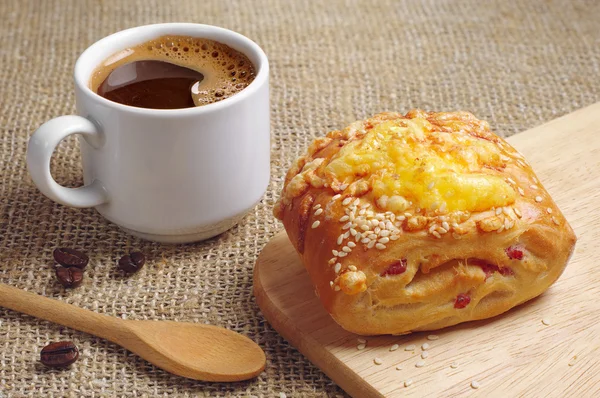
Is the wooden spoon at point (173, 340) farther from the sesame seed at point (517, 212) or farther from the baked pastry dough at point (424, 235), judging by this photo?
the sesame seed at point (517, 212)

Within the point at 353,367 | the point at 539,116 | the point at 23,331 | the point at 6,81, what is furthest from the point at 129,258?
the point at 539,116

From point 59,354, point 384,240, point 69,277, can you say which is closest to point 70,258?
point 69,277

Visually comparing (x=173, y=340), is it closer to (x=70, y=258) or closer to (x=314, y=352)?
(x=314, y=352)

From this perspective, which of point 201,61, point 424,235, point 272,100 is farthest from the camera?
point 272,100

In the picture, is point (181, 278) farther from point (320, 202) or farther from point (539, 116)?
point (539, 116)

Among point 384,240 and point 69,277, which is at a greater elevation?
point 384,240

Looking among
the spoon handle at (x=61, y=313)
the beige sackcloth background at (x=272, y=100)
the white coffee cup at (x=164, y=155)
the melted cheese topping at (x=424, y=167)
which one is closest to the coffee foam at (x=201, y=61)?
the white coffee cup at (x=164, y=155)

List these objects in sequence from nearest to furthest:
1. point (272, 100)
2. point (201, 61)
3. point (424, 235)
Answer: point (424, 235) < point (201, 61) < point (272, 100)
